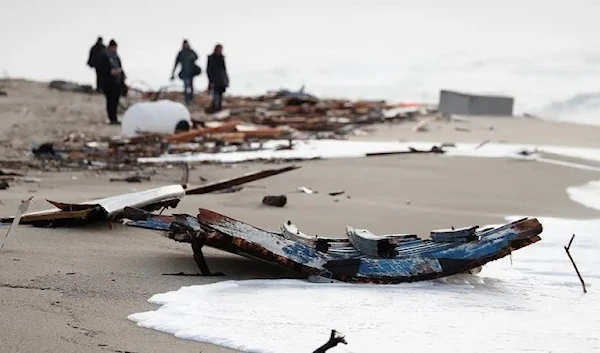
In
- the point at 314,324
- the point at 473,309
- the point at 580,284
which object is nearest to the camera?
the point at 314,324

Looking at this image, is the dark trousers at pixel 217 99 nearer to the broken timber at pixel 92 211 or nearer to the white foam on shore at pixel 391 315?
the broken timber at pixel 92 211

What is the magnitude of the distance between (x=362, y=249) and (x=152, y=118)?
7.26m

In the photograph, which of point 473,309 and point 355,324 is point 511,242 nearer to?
point 473,309

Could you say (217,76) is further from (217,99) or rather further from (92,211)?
(92,211)

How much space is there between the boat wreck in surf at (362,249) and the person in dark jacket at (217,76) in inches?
472

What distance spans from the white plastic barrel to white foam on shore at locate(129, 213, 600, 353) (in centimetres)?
715

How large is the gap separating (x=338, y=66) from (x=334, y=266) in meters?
38.3

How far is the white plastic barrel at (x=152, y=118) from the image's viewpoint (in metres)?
10.0

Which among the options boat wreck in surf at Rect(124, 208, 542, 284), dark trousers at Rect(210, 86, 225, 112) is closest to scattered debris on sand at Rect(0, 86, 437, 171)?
dark trousers at Rect(210, 86, 225, 112)

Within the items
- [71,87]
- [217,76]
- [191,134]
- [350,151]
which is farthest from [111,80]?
[71,87]

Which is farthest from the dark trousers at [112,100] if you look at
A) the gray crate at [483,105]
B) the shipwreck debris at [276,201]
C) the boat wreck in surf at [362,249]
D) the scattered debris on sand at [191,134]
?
the boat wreck in surf at [362,249]

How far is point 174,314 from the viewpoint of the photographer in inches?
103

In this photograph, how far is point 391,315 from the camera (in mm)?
2715

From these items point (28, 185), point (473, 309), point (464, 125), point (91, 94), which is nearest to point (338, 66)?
point (91, 94)
